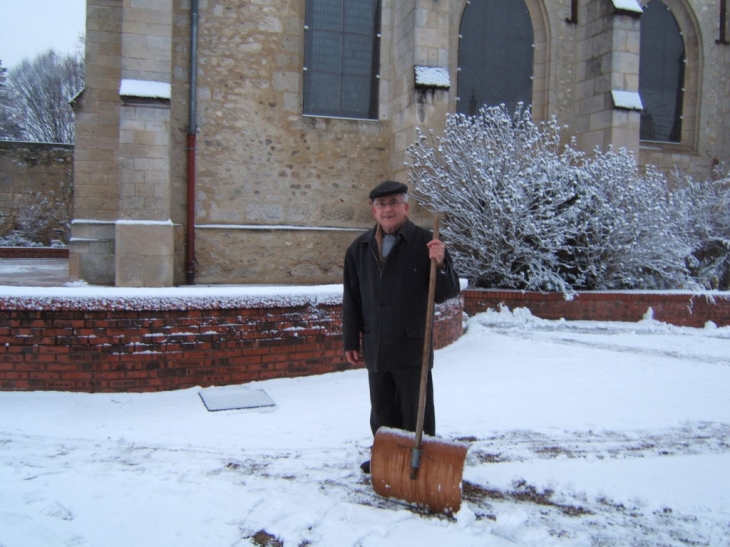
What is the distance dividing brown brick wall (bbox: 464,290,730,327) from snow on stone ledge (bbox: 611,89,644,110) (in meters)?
4.17

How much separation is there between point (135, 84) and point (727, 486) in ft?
29.5

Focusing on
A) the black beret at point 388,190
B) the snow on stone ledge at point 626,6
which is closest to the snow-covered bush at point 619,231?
the snow on stone ledge at point 626,6

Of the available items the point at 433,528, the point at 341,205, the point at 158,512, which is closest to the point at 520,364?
the point at 433,528

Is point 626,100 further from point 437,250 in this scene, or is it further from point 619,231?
point 437,250

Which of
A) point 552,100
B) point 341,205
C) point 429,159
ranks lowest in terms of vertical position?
point 341,205

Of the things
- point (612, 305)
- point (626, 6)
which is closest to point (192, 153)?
point (612, 305)

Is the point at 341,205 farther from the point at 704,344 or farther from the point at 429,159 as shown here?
the point at 704,344

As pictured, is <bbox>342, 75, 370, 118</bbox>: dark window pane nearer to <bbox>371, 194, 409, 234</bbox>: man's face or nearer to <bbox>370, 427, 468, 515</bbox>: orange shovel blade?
<bbox>371, 194, 409, 234</bbox>: man's face

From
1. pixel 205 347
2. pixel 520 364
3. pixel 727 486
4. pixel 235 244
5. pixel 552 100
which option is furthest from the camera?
pixel 552 100

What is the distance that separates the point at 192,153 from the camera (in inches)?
416

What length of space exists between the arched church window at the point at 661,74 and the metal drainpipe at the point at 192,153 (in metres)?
10.4

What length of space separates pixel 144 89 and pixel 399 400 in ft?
24.5

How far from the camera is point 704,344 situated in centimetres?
798

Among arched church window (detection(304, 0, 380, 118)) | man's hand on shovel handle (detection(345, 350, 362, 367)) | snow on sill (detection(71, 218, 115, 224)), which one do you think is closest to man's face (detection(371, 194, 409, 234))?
man's hand on shovel handle (detection(345, 350, 362, 367))
